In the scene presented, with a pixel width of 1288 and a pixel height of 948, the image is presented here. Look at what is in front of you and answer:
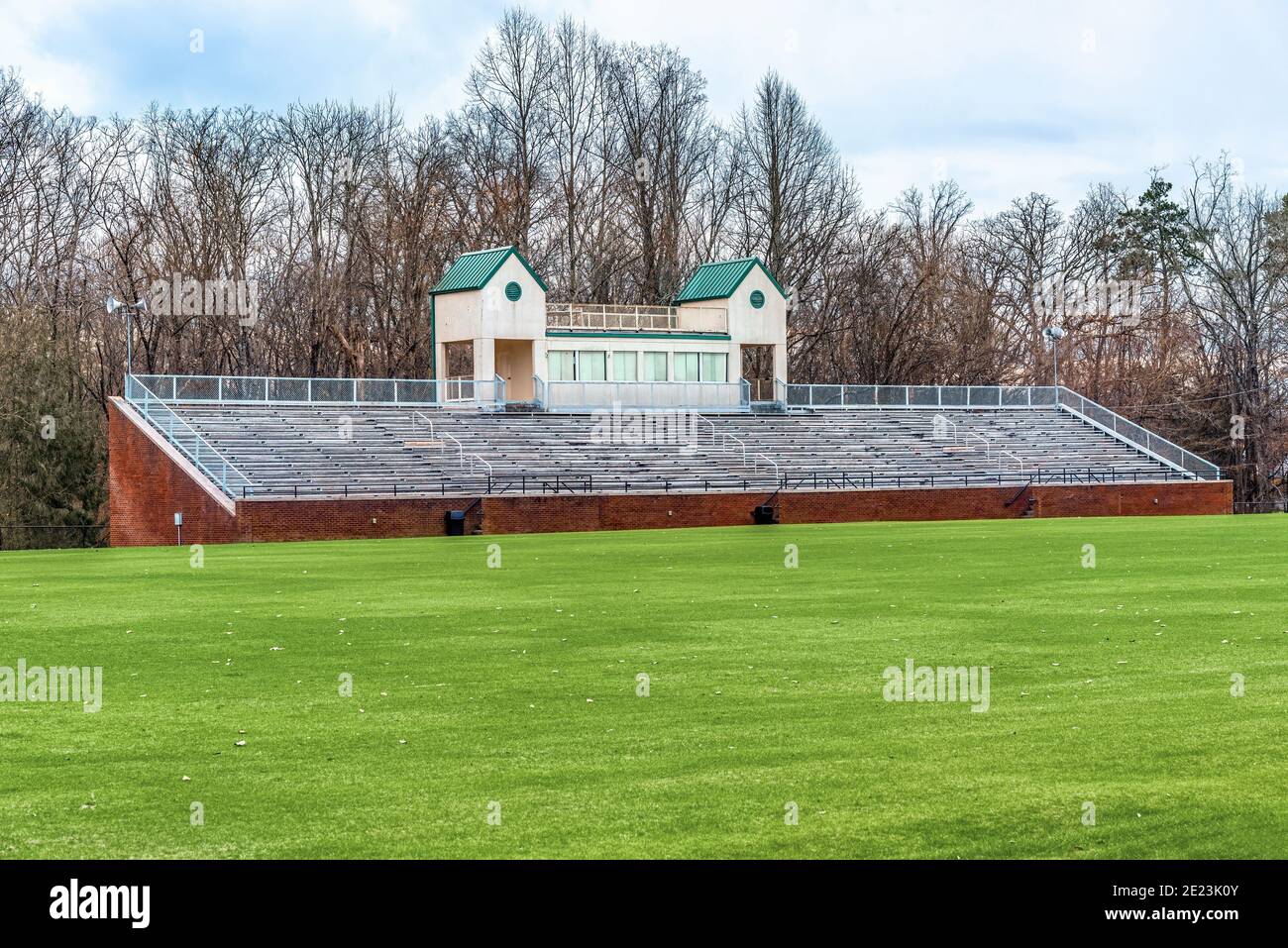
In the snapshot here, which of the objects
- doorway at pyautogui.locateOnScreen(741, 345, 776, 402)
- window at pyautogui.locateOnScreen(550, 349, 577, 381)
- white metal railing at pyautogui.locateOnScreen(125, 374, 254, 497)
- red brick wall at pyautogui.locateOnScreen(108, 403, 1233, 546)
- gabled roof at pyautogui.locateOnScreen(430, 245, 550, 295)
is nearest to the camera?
red brick wall at pyautogui.locateOnScreen(108, 403, 1233, 546)

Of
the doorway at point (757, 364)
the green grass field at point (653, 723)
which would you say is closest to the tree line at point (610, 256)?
the doorway at point (757, 364)

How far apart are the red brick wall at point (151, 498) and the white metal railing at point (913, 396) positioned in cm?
2744

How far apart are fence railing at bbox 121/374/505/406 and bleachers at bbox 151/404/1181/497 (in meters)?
0.62

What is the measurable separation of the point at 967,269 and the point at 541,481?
1589 inches

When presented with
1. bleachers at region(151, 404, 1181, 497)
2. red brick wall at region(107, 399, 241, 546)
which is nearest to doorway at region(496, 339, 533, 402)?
bleachers at region(151, 404, 1181, 497)

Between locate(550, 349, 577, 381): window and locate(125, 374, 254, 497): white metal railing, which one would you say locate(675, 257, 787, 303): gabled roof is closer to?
locate(550, 349, 577, 381): window

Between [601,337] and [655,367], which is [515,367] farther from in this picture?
[655,367]

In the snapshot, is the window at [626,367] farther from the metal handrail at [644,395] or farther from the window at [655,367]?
the metal handrail at [644,395]

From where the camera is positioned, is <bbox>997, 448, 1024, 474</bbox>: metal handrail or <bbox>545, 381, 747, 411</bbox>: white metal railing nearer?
<bbox>997, 448, 1024, 474</bbox>: metal handrail

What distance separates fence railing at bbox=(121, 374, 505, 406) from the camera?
52.2 metres

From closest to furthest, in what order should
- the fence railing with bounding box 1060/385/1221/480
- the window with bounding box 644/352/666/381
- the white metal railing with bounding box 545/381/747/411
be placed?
the fence railing with bounding box 1060/385/1221/480
the white metal railing with bounding box 545/381/747/411
the window with bounding box 644/352/666/381

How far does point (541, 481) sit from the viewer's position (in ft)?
167

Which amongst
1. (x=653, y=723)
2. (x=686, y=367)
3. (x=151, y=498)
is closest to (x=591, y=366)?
(x=686, y=367)
